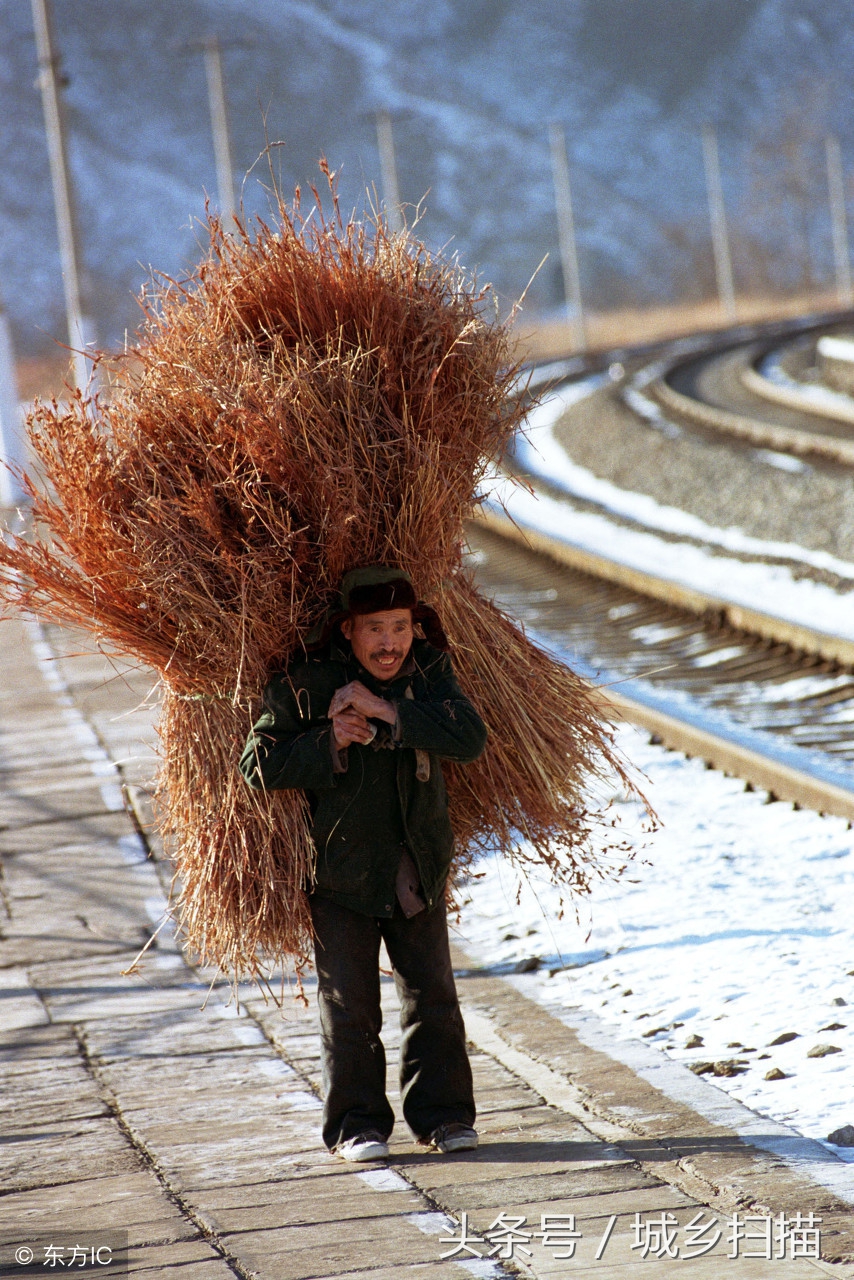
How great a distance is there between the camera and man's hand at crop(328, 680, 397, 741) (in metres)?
3.70

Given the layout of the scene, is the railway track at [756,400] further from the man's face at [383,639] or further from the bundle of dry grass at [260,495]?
the man's face at [383,639]

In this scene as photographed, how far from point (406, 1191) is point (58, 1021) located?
1777mm

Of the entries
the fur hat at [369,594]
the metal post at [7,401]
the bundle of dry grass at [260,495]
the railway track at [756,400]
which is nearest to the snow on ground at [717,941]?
the bundle of dry grass at [260,495]

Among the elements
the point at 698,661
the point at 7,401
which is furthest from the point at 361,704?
the point at 7,401

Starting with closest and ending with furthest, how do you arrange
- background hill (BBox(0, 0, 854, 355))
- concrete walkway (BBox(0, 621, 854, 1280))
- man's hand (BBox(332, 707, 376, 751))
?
concrete walkway (BBox(0, 621, 854, 1280)) → man's hand (BBox(332, 707, 376, 751)) → background hill (BBox(0, 0, 854, 355))

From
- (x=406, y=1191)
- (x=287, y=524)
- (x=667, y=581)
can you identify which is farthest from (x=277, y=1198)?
(x=667, y=581)

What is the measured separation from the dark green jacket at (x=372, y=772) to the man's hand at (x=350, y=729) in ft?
0.08

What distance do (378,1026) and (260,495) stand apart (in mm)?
1362

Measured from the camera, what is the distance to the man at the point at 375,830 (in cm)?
371

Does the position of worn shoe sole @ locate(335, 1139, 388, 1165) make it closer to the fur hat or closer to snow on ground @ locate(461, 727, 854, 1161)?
snow on ground @ locate(461, 727, 854, 1161)

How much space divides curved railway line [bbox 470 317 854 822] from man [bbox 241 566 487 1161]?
92 cm

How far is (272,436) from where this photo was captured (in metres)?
3.68

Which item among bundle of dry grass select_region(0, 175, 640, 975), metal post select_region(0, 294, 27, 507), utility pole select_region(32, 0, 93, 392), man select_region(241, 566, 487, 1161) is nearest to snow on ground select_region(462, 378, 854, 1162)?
bundle of dry grass select_region(0, 175, 640, 975)

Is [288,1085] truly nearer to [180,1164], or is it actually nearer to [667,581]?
[180,1164]
